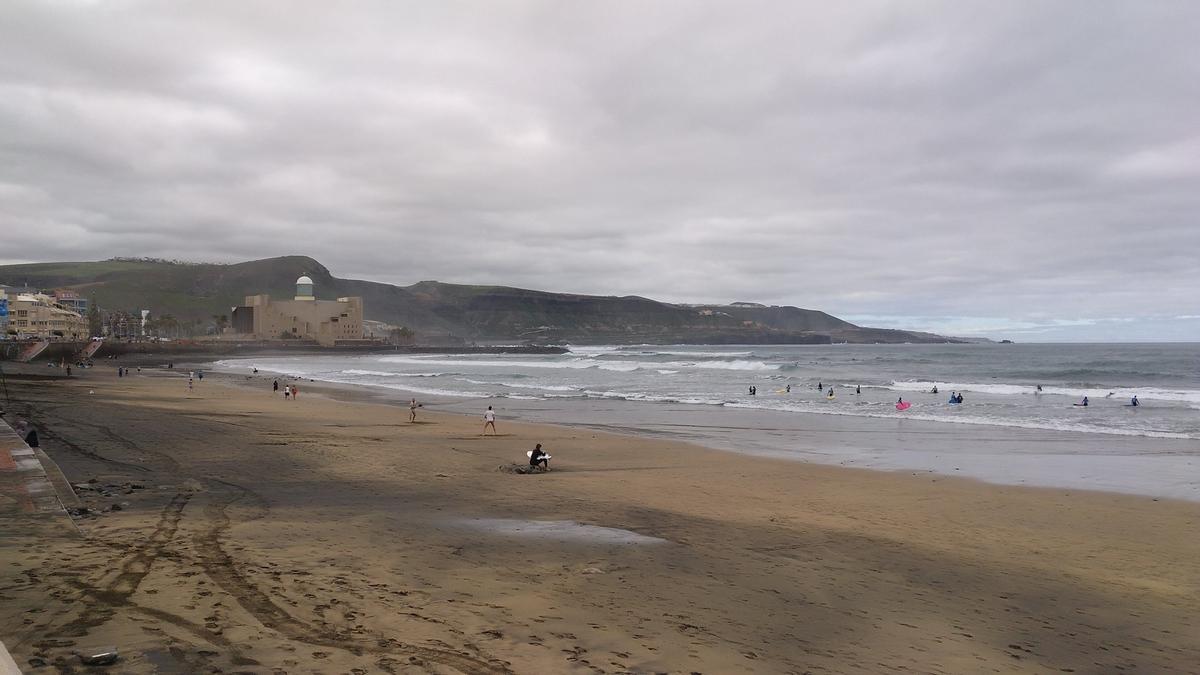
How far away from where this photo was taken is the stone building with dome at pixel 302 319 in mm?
125250

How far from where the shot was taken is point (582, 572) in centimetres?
717

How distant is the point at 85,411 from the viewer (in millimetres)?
Result: 21953

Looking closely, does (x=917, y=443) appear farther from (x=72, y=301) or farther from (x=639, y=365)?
(x=72, y=301)

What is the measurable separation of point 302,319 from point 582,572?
13063cm

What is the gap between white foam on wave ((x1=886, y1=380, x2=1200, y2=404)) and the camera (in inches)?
1476

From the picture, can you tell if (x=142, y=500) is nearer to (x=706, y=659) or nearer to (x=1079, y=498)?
(x=706, y=659)

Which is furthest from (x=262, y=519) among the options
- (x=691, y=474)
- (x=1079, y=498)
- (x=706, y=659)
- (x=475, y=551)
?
(x=1079, y=498)

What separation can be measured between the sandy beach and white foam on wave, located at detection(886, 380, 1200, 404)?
3074 cm

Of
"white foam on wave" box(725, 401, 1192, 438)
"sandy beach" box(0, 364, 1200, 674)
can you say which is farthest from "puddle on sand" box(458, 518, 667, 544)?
"white foam on wave" box(725, 401, 1192, 438)

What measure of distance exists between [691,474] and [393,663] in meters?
10.8

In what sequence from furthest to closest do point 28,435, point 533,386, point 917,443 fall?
point 533,386
point 917,443
point 28,435

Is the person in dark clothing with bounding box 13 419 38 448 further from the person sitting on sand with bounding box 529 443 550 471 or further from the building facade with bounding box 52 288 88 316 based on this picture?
the building facade with bounding box 52 288 88 316

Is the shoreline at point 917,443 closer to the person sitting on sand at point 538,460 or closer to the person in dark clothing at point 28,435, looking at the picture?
the person sitting on sand at point 538,460

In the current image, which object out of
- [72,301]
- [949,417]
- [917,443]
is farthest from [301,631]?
[72,301]
